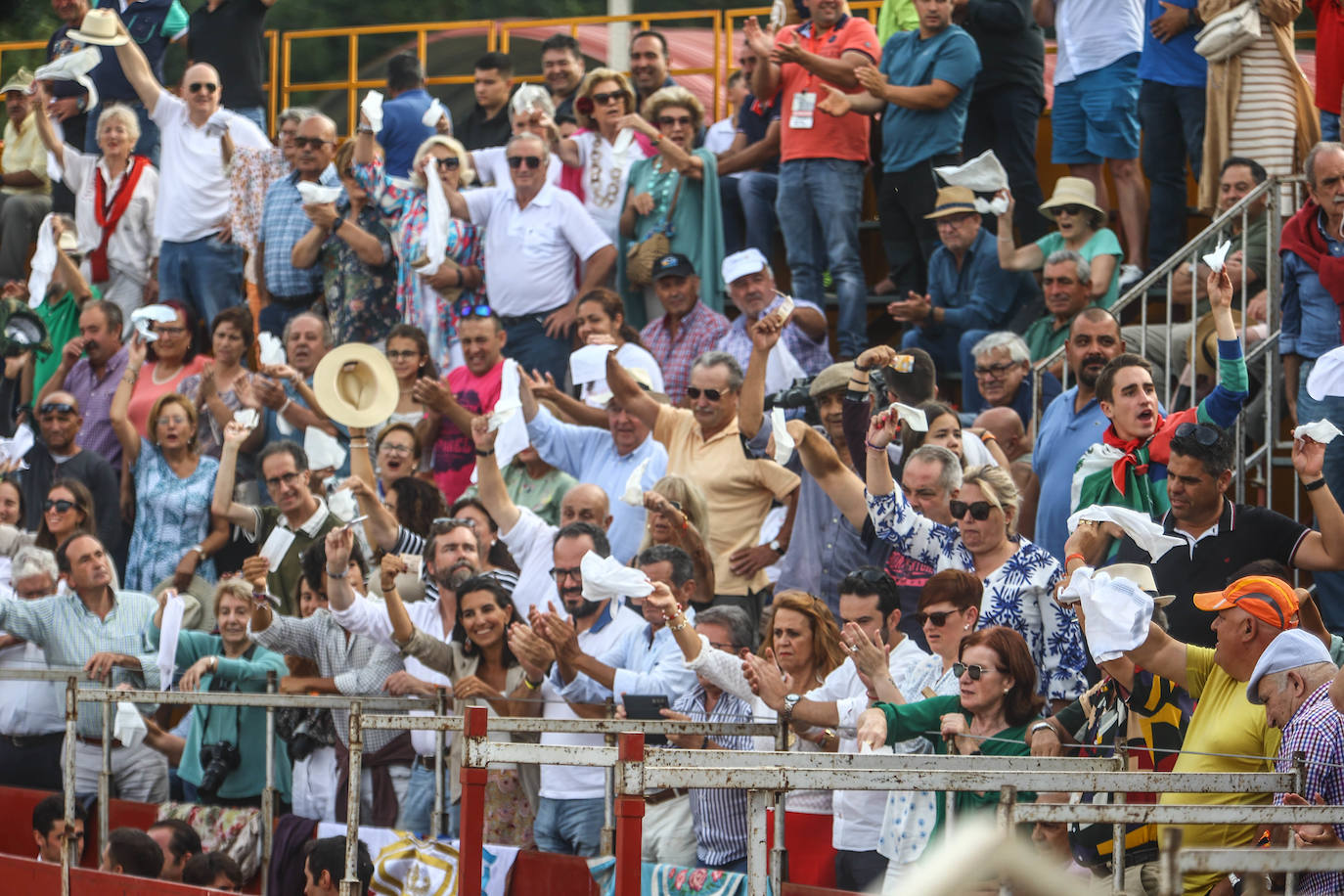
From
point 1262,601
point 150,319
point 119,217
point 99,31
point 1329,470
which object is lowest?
point 1262,601

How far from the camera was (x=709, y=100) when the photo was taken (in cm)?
1580

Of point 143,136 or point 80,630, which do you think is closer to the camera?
point 80,630

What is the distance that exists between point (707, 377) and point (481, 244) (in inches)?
131

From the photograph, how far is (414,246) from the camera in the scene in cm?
1166

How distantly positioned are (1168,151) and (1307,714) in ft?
19.7

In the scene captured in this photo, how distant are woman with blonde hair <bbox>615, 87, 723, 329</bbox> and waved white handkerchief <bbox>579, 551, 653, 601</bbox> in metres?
4.24

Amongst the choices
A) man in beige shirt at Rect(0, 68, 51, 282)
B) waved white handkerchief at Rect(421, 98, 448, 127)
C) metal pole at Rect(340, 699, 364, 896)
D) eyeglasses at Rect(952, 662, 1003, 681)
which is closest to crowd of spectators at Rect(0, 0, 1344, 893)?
eyeglasses at Rect(952, 662, 1003, 681)

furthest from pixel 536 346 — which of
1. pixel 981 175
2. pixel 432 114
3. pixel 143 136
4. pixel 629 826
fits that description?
pixel 629 826

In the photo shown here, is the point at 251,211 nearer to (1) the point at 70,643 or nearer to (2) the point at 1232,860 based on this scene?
(1) the point at 70,643

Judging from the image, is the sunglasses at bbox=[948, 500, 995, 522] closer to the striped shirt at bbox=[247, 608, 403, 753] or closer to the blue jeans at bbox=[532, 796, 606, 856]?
the blue jeans at bbox=[532, 796, 606, 856]

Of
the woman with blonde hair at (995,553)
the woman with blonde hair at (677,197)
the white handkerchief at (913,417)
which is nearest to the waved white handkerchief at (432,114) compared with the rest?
the woman with blonde hair at (677,197)

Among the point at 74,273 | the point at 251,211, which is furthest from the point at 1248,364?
the point at 74,273

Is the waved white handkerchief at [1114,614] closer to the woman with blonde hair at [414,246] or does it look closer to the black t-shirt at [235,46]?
the woman with blonde hair at [414,246]

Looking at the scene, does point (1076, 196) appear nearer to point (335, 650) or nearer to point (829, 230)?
point (829, 230)
